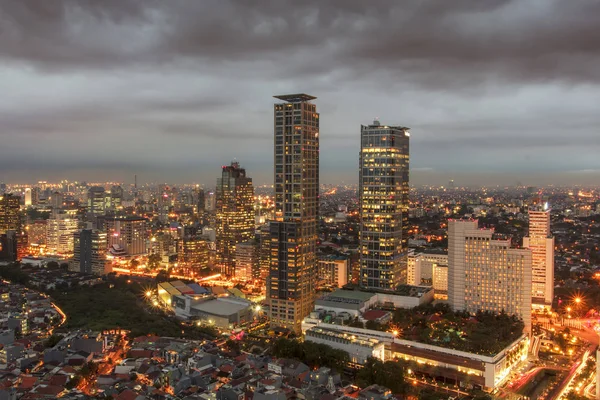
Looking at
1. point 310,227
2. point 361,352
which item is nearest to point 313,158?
point 310,227

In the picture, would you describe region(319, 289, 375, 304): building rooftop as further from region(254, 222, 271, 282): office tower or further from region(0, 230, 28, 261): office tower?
region(0, 230, 28, 261): office tower

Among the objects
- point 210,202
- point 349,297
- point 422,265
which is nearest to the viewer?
point 349,297

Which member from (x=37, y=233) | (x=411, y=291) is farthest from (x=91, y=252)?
(x=411, y=291)

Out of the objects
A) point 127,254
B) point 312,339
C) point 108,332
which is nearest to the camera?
point 312,339

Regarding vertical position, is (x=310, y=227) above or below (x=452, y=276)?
above

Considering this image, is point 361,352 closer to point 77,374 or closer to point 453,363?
point 453,363

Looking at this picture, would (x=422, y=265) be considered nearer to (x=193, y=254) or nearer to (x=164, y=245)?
(x=193, y=254)
